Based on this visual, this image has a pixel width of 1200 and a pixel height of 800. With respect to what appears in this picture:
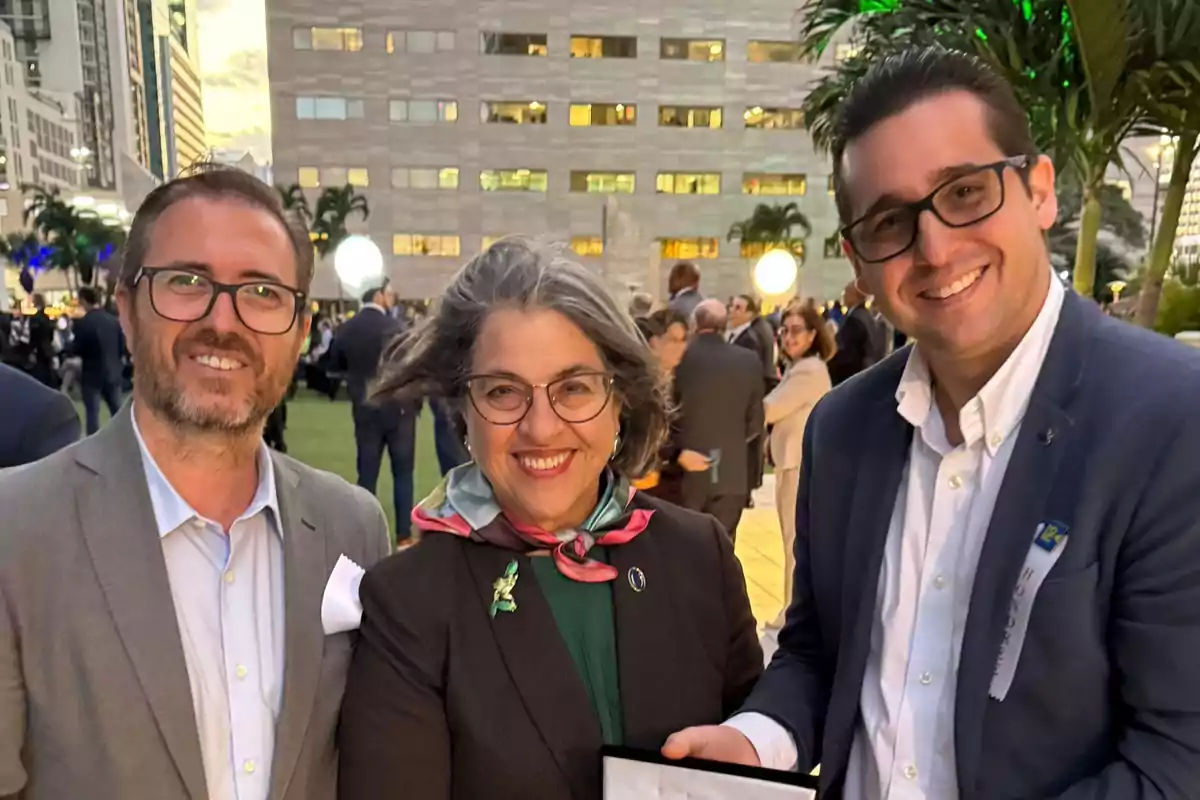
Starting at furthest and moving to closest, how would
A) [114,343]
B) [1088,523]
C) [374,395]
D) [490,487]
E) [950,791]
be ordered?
[114,343] → [374,395] → [490,487] → [950,791] → [1088,523]

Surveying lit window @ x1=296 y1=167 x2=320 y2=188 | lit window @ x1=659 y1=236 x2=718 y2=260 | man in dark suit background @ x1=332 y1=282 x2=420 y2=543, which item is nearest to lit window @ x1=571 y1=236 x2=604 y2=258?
lit window @ x1=659 y1=236 x2=718 y2=260

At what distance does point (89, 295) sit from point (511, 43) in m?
27.7

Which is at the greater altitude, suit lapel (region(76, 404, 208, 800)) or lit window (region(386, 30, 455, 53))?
lit window (region(386, 30, 455, 53))

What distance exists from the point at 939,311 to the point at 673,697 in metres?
0.80

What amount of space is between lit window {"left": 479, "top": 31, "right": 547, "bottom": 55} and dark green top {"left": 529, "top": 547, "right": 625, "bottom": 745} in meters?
35.9

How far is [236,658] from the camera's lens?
1.45 metres

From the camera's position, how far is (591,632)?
4.73 ft

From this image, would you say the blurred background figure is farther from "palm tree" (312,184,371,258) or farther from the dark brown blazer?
"palm tree" (312,184,371,258)

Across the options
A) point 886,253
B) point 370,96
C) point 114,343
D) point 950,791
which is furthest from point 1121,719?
point 370,96

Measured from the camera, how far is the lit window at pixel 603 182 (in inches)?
1369

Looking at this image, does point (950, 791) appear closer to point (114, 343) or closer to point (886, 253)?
point (886, 253)

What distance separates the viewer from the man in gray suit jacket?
4.19ft

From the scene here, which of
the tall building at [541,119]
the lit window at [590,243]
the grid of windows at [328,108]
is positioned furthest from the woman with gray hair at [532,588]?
the grid of windows at [328,108]

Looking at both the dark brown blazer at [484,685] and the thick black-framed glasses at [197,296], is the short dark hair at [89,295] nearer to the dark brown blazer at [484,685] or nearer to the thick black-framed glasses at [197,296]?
the thick black-framed glasses at [197,296]
